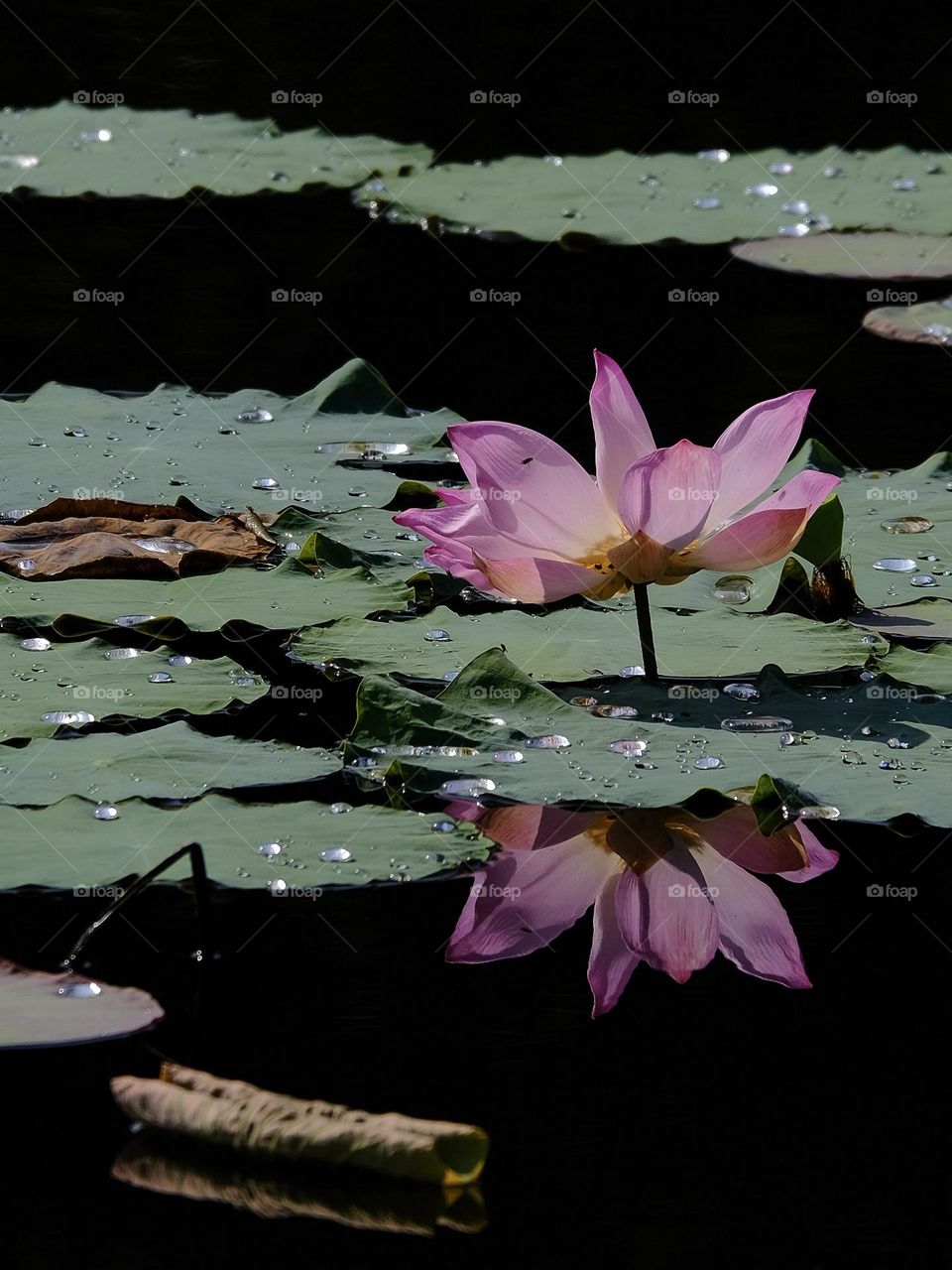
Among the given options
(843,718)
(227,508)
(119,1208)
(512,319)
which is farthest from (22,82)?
(119,1208)

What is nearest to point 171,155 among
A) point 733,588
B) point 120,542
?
point 120,542

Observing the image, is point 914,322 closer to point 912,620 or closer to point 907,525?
point 907,525

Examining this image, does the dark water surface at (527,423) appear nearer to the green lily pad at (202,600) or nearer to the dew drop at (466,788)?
the dew drop at (466,788)

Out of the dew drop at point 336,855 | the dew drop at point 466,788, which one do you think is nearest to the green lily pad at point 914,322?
the dew drop at point 466,788

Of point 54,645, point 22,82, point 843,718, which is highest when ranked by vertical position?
point 22,82

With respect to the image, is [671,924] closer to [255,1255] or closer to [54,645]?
[255,1255]

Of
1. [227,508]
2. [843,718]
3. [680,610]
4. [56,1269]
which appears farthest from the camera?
[227,508]

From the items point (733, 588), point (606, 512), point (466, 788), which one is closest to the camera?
point (466, 788)

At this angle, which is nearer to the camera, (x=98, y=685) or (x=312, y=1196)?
(x=312, y=1196)
